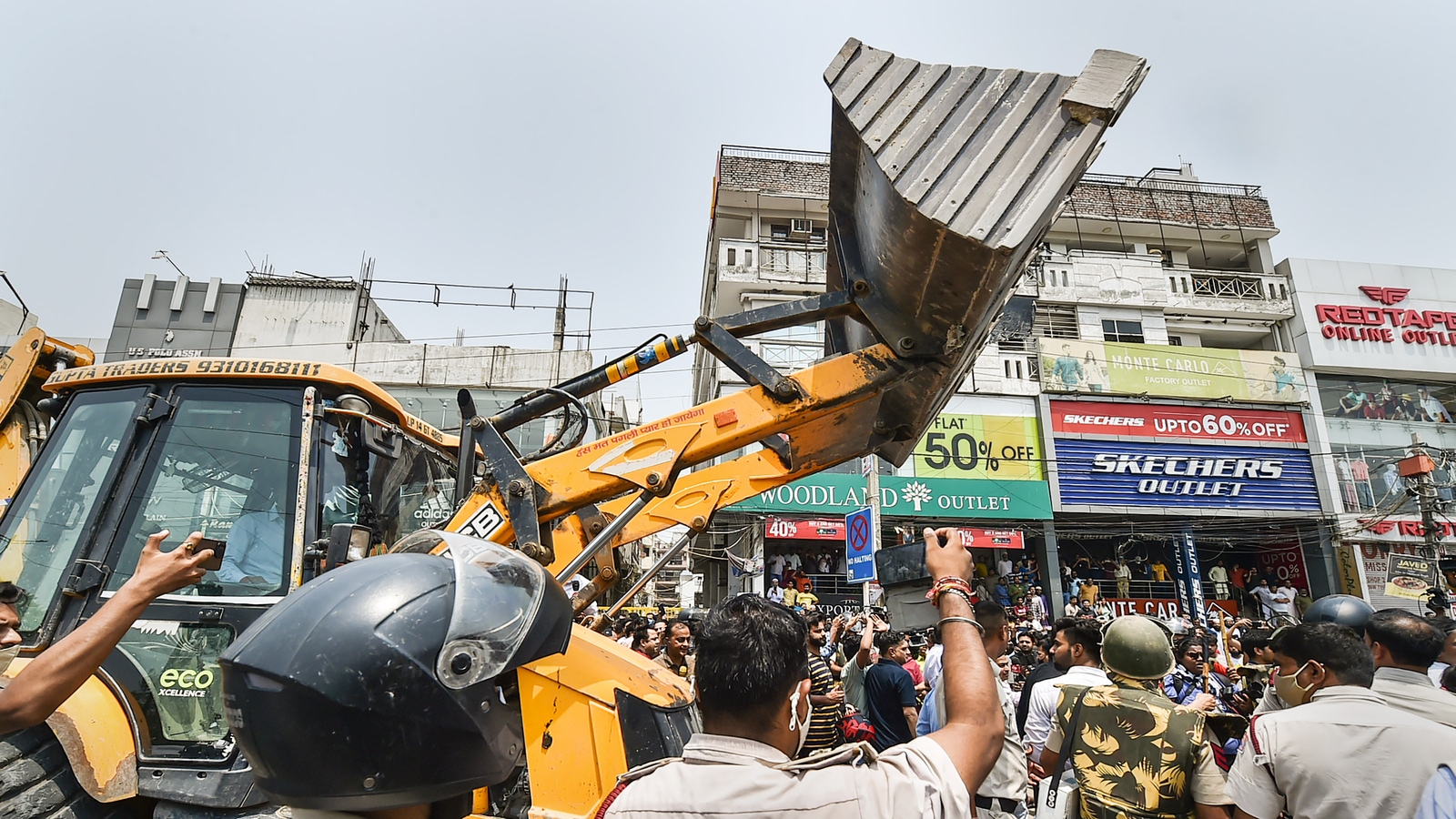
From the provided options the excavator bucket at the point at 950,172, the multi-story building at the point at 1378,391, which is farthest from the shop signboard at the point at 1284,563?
the excavator bucket at the point at 950,172

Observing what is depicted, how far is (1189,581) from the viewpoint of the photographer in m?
20.9

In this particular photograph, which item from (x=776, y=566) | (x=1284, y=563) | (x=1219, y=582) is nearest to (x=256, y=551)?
(x=776, y=566)

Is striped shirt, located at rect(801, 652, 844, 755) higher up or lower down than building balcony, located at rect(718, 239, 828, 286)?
lower down

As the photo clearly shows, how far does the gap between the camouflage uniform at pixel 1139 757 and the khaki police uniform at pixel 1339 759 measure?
8.6 inches

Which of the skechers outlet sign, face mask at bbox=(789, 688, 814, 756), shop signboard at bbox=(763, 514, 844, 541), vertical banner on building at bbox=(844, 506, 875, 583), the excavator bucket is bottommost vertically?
face mask at bbox=(789, 688, 814, 756)

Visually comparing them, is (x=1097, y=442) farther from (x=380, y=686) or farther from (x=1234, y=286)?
(x=380, y=686)

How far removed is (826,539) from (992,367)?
720 cm

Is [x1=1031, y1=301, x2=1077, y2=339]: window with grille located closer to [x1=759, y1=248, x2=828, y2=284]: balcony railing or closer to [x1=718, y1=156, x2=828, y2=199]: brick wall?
[x1=759, y1=248, x2=828, y2=284]: balcony railing

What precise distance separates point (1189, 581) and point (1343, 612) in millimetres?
19114

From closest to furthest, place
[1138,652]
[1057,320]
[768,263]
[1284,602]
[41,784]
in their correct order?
[41,784], [1138,652], [1284,602], [768,263], [1057,320]

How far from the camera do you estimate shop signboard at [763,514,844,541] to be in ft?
62.4

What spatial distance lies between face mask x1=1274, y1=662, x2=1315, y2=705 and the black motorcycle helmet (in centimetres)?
345

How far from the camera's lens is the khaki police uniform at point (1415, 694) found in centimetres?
282

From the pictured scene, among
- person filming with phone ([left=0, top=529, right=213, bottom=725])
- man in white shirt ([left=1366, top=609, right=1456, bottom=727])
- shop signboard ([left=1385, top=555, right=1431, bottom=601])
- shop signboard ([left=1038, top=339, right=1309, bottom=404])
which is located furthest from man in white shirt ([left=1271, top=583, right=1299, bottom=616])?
person filming with phone ([left=0, top=529, right=213, bottom=725])
